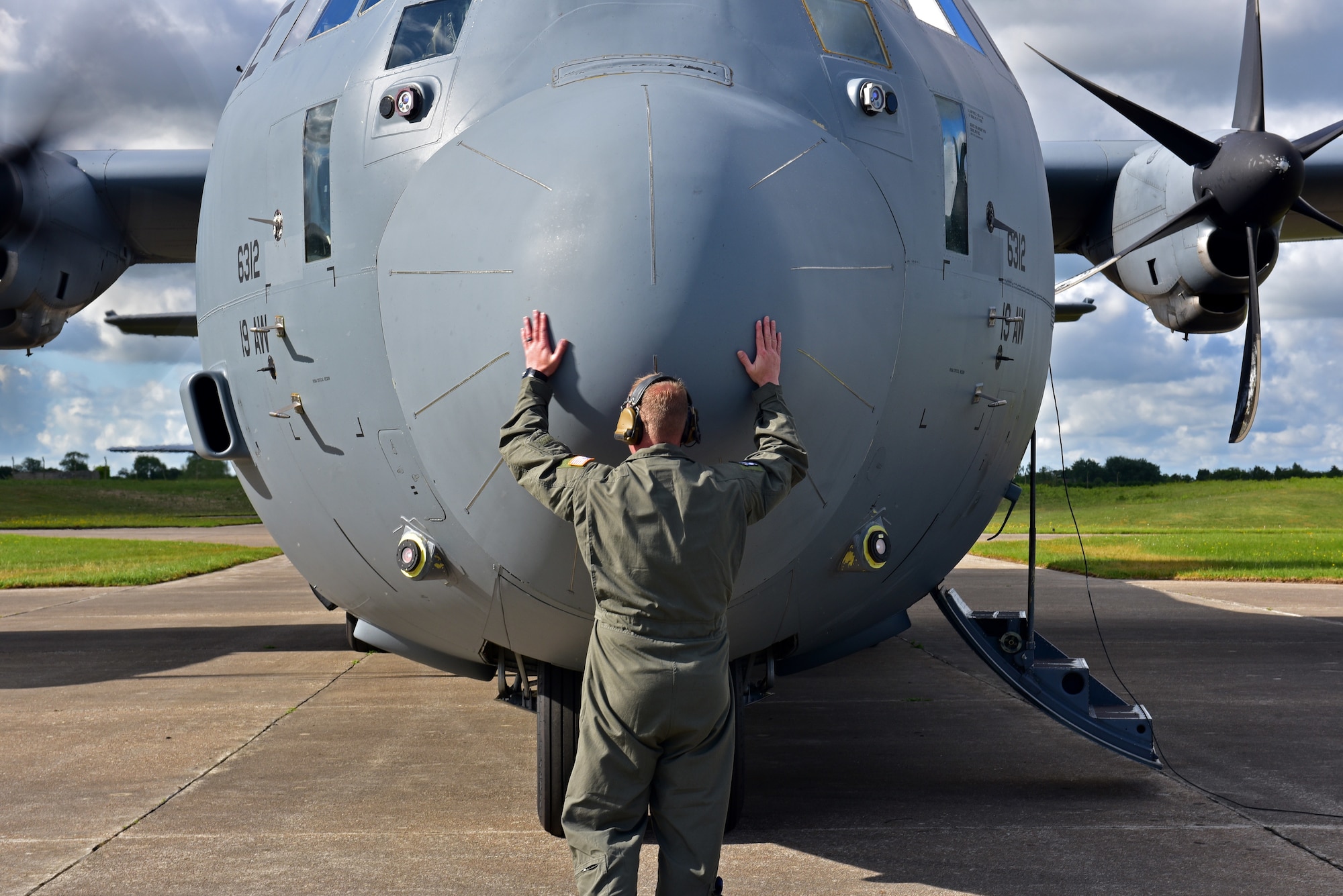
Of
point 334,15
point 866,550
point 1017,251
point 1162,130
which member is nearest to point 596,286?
point 866,550

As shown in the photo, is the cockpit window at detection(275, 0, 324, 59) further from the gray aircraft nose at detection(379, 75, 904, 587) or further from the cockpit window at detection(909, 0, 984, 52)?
the cockpit window at detection(909, 0, 984, 52)

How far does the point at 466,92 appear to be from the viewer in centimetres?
377

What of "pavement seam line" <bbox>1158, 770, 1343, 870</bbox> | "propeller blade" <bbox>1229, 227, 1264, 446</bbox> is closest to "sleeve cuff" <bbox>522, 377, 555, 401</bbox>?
"pavement seam line" <bbox>1158, 770, 1343, 870</bbox>

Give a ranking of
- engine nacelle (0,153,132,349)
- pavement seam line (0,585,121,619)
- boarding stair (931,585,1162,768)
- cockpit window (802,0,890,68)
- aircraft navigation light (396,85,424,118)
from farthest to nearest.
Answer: pavement seam line (0,585,121,619)
engine nacelle (0,153,132,349)
boarding stair (931,585,1162,768)
cockpit window (802,0,890,68)
aircraft navigation light (396,85,424,118)

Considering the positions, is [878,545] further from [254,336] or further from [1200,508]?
[1200,508]

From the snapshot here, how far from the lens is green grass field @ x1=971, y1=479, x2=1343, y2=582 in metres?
20.5

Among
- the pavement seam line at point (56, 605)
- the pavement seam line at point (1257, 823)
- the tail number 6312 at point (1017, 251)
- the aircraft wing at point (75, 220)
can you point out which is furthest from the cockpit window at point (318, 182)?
the pavement seam line at point (56, 605)

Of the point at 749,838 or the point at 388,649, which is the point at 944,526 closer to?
the point at 749,838

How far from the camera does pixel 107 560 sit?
23.8 metres

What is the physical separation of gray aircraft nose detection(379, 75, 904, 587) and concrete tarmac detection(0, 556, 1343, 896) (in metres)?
1.71

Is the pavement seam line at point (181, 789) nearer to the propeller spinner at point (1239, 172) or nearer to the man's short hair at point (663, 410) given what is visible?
the man's short hair at point (663, 410)

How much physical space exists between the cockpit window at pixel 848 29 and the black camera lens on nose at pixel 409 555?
2200mm

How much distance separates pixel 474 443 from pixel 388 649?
6.16 feet

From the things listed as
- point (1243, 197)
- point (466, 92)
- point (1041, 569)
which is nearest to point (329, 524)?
point (466, 92)
